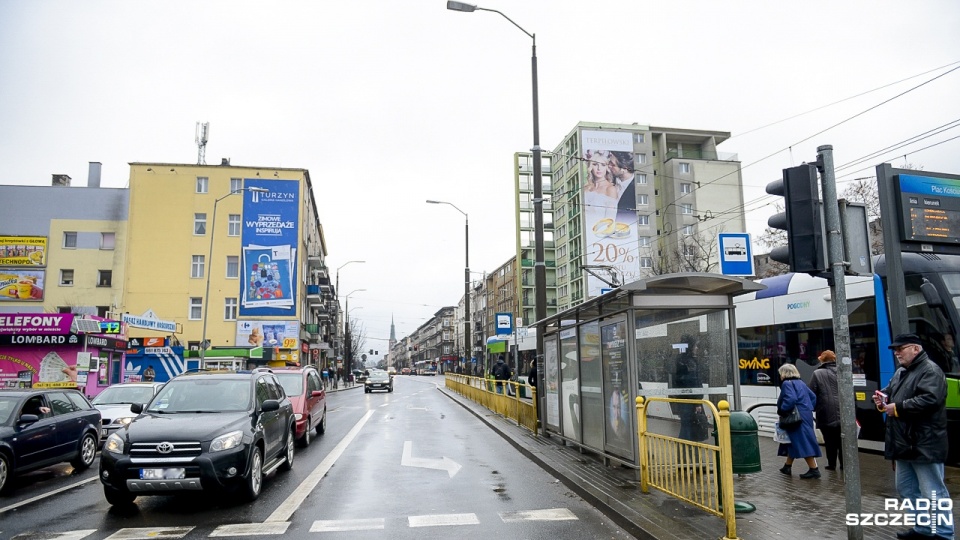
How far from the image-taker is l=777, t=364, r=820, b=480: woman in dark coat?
29.6 ft

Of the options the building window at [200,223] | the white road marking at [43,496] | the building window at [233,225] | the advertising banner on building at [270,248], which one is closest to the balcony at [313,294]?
the advertising banner on building at [270,248]

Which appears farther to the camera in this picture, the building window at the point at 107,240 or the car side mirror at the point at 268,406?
the building window at the point at 107,240

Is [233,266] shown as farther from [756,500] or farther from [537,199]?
[756,500]

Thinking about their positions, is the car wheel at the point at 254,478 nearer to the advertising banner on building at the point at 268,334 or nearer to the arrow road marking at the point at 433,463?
the arrow road marking at the point at 433,463

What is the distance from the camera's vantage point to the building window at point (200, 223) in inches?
1849

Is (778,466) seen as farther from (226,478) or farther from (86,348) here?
(86,348)

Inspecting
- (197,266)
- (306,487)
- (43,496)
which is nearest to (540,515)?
(306,487)

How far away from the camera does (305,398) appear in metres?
14.4

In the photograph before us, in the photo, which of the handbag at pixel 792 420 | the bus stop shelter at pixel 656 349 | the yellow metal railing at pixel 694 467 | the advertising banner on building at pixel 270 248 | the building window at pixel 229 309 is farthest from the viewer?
the advertising banner on building at pixel 270 248


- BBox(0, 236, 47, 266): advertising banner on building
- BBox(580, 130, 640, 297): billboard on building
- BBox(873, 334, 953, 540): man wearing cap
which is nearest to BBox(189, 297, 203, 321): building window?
BBox(0, 236, 47, 266): advertising banner on building

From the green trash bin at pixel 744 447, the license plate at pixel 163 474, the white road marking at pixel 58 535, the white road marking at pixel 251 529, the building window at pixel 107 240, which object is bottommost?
the white road marking at pixel 251 529

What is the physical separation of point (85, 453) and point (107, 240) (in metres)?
40.7

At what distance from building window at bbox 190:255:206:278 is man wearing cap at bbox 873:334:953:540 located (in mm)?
46847

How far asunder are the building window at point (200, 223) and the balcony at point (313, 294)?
1123 cm
